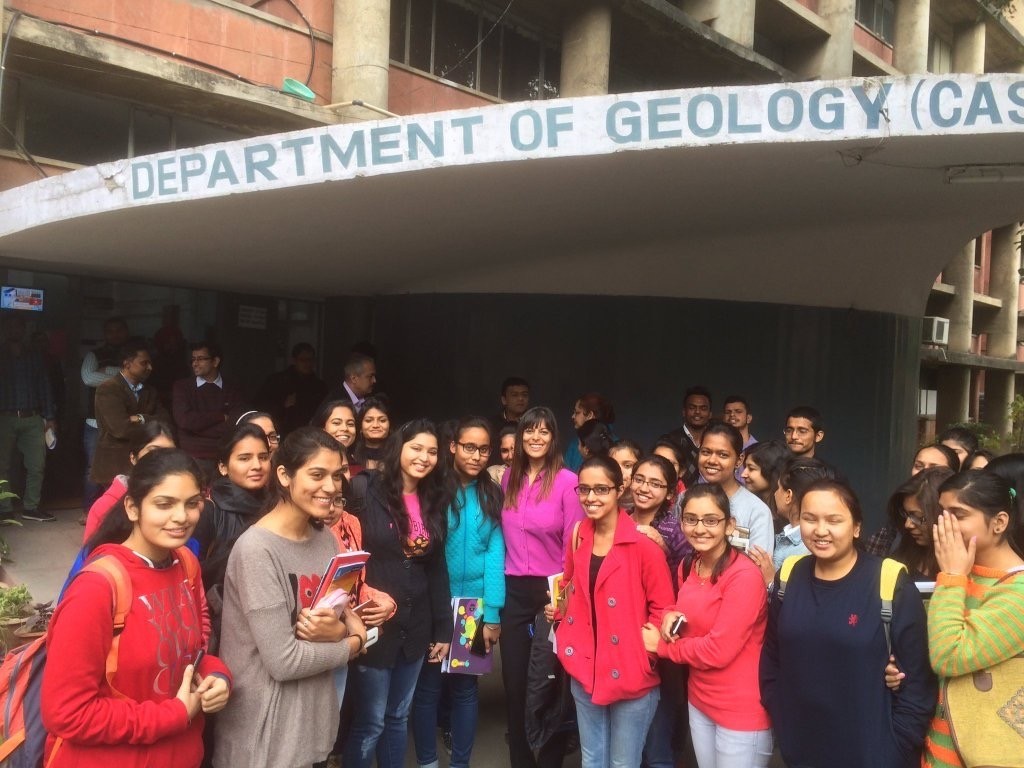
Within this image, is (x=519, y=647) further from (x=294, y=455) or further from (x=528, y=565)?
(x=294, y=455)

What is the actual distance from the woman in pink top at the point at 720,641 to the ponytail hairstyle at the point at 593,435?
2.35 m

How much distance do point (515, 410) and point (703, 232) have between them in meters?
2.28

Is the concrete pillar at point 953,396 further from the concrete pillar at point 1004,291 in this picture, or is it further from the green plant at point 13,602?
the green plant at point 13,602

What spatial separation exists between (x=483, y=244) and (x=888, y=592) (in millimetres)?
4730

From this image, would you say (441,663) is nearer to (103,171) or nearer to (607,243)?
(103,171)

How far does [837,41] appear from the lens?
16.9 metres

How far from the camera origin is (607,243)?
6891 mm

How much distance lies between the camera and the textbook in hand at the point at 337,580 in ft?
7.98

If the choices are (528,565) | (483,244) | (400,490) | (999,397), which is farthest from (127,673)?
(999,397)

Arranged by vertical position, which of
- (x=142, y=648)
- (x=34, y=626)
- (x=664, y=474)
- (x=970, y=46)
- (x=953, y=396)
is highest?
(x=970, y=46)

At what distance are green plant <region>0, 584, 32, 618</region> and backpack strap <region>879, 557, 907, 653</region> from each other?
4.24 meters

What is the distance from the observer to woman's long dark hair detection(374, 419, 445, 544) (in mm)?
3305

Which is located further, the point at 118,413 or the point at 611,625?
the point at 118,413

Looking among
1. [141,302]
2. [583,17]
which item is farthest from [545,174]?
[583,17]
